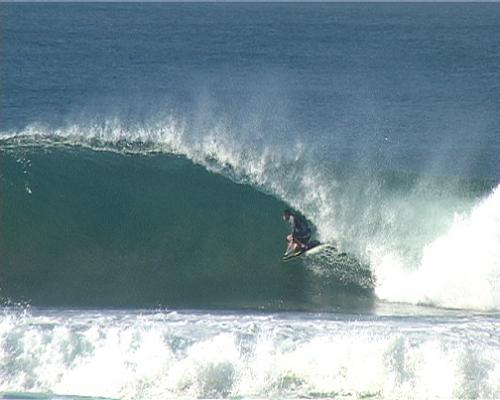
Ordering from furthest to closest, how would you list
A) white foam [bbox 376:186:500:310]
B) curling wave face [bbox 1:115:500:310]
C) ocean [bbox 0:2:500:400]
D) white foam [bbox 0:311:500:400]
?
curling wave face [bbox 1:115:500:310] → white foam [bbox 376:186:500:310] → ocean [bbox 0:2:500:400] → white foam [bbox 0:311:500:400]

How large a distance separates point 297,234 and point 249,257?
105cm

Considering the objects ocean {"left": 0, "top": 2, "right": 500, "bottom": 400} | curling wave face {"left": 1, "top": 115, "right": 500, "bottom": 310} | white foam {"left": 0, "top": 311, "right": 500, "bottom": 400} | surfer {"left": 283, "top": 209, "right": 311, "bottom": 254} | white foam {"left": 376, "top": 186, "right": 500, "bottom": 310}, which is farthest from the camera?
surfer {"left": 283, "top": 209, "right": 311, "bottom": 254}

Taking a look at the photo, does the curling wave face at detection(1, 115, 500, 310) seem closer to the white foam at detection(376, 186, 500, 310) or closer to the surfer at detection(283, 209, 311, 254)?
the white foam at detection(376, 186, 500, 310)

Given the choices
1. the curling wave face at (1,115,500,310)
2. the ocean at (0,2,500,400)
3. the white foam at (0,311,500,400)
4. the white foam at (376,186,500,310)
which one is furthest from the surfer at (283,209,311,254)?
the white foam at (0,311,500,400)

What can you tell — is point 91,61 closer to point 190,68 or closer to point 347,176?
point 190,68

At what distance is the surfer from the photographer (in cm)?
1580

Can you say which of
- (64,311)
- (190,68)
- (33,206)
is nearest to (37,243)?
(33,206)

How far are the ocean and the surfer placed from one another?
22 centimetres

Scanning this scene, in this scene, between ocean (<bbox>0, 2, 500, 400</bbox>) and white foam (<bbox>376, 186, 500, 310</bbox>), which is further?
white foam (<bbox>376, 186, 500, 310</bbox>)

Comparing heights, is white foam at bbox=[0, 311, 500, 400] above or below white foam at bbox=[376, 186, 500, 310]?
below

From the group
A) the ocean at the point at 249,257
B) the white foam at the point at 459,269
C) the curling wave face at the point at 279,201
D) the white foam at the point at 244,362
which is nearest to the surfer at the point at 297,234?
the ocean at the point at 249,257

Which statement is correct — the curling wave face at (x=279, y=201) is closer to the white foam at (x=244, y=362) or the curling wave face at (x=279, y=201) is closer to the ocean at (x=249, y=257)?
the ocean at (x=249, y=257)

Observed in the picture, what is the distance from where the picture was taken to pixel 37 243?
1686cm

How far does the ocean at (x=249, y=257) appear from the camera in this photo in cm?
1105
